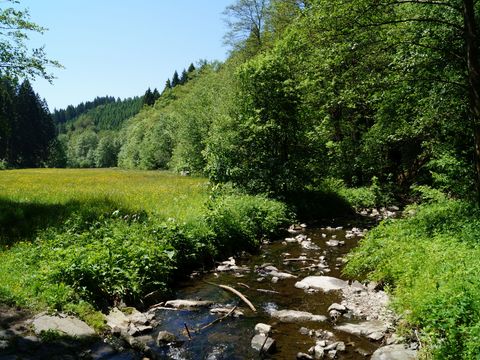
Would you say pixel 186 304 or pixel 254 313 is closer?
pixel 254 313

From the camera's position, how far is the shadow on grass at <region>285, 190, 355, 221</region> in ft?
71.7

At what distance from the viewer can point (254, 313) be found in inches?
362

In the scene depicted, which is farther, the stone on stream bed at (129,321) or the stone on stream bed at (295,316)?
the stone on stream bed at (295,316)

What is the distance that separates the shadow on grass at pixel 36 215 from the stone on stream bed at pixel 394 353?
935 cm

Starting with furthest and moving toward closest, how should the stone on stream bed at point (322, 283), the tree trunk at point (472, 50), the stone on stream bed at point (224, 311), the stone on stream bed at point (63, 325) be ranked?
the tree trunk at point (472, 50), the stone on stream bed at point (322, 283), the stone on stream bed at point (224, 311), the stone on stream bed at point (63, 325)

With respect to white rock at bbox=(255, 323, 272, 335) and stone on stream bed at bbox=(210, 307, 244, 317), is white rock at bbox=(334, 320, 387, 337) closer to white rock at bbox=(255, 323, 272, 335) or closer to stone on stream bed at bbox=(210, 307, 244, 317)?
white rock at bbox=(255, 323, 272, 335)

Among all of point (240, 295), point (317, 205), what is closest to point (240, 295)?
point (240, 295)

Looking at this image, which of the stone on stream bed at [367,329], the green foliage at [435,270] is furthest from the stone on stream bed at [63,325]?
the green foliage at [435,270]

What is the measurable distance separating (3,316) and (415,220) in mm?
11933

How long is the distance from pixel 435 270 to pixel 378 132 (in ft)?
60.4

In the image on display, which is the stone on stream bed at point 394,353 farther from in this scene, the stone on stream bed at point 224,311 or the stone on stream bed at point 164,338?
the stone on stream bed at point 164,338

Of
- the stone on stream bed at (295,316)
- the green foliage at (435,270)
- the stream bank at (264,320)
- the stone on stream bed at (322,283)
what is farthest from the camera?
the stone on stream bed at (322,283)

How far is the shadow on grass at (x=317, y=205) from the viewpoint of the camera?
2184 cm

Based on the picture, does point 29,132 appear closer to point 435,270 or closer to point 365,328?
point 365,328
